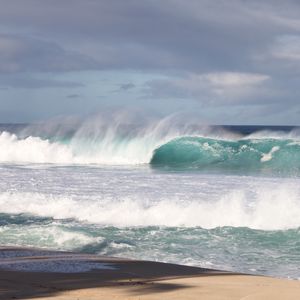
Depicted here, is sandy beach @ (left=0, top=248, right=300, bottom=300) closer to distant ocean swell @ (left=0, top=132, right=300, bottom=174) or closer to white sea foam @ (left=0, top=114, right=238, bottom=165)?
distant ocean swell @ (left=0, top=132, right=300, bottom=174)

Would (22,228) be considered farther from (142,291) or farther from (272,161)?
(272,161)

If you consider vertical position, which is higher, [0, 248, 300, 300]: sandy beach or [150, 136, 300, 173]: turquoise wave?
[150, 136, 300, 173]: turquoise wave

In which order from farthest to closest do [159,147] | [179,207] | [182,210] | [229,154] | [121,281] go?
[159,147]
[229,154]
[179,207]
[182,210]
[121,281]

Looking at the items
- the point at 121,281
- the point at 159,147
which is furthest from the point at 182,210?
the point at 159,147

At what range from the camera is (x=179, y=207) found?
17.5m

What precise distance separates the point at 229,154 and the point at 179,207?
18408 mm

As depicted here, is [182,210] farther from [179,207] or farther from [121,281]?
[121,281]

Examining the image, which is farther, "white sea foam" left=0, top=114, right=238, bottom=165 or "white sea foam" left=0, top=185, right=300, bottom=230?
"white sea foam" left=0, top=114, right=238, bottom=165

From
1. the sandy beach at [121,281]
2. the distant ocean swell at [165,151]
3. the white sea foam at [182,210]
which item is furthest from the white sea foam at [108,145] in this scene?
the sandy beach at [121,281]

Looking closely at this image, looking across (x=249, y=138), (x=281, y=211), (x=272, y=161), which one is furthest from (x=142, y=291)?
(x=249, y=138)

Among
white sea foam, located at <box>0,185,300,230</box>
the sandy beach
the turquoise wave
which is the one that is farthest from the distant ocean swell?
the sandy beach

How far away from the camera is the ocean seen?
13.0m

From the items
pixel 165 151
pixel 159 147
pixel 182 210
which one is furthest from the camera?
pixel 159 147

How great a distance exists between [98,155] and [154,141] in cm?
350
